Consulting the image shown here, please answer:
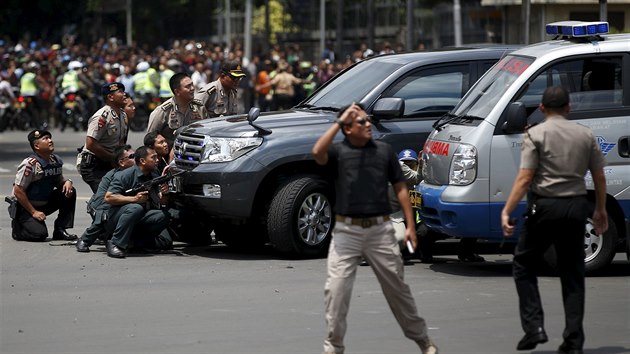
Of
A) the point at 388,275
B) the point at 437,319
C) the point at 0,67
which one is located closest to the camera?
the point at 388,275

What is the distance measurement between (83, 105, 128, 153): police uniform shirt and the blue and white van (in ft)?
12.1

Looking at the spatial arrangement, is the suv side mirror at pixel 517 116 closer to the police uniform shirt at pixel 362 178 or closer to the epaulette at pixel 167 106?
the police uniform shirt at pixel 362 178

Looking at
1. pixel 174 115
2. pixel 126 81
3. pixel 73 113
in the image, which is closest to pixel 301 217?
pixel 174 115

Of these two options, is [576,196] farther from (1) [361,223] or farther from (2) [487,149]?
(2) [487,149]

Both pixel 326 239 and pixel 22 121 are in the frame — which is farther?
pixel 22 121

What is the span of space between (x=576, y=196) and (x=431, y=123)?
14.3 feet

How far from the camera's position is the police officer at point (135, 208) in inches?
473

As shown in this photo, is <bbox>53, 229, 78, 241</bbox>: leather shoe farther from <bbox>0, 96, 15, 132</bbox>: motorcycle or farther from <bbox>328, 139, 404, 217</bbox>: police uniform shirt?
<bbox>0, 96, 15, 132</bbox>: motorcycle

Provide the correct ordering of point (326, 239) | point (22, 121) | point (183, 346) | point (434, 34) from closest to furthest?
point (183, 346), point (326, 239), point (22, 121), point (434, 34)

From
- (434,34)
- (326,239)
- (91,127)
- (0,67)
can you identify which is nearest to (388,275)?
(326,239)

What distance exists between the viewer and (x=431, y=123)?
12195 millimetres

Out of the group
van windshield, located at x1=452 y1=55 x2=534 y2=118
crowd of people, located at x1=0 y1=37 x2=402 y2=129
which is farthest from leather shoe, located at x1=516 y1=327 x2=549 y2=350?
crowd of people, located at x1=0 y1=37 x2=402 y2=129

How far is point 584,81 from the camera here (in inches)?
426

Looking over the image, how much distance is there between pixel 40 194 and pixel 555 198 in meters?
6.80
